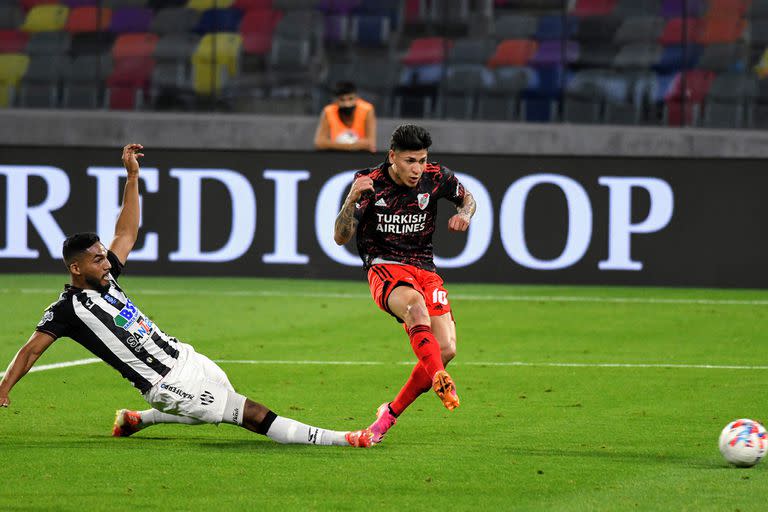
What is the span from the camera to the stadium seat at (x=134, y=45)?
21.5 m

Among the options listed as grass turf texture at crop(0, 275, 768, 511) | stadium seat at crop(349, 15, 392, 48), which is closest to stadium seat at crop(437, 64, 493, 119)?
stadium seat at crop(349, 15, 392, 48)

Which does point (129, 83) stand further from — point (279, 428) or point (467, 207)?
point (279, 428)

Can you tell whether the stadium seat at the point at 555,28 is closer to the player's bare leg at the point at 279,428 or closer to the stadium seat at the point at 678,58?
the stadium seat at the point at 678,58

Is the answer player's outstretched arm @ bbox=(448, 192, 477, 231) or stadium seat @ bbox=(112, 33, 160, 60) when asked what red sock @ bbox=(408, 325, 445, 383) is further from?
stadium seat @ bbox=(112, 33, 160, 60)

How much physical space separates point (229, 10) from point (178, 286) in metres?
6.17

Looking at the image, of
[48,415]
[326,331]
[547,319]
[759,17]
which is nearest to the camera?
[48,415]

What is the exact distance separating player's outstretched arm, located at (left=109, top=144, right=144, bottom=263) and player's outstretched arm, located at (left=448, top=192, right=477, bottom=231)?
5.67ft

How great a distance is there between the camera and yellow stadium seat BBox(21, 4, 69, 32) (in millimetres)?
21562

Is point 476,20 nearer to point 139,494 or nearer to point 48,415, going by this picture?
point 48,415

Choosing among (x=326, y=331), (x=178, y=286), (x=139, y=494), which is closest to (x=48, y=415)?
(x=139, y=494)

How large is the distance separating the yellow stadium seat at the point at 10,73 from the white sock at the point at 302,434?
48.9ft

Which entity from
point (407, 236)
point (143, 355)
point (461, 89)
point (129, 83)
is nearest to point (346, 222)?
point (407, 236)

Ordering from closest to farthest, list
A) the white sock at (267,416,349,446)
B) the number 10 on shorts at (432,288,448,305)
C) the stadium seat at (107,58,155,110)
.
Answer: the white sock at (267,416,349,446)
the number 10 on shorts at (432,288,448,305)
the stadium seat at (107,58,155,110)

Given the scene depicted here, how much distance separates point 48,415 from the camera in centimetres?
880
